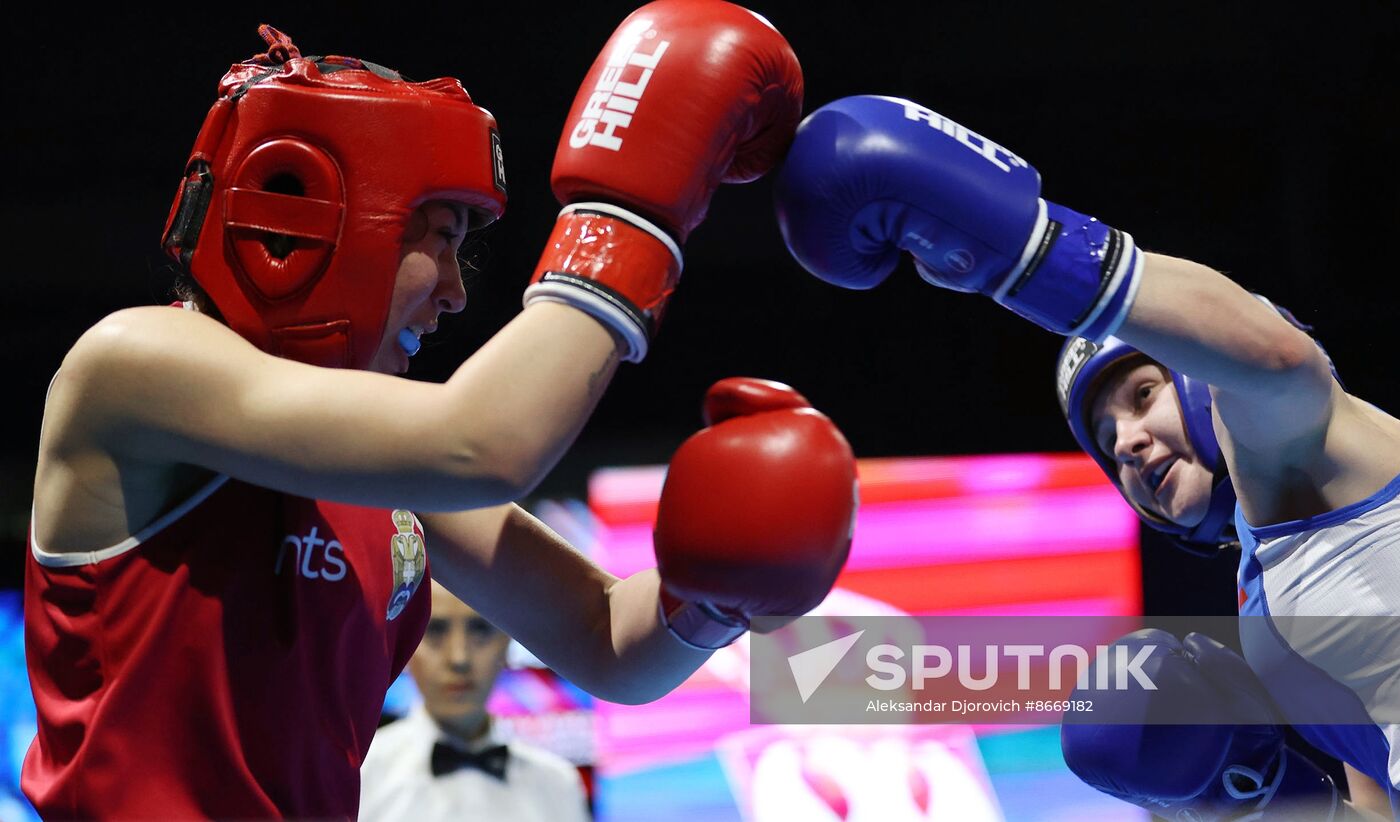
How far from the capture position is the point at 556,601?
211cm

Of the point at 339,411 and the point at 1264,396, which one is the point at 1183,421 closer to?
the point at 1264,396

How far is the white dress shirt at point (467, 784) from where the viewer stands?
4633 mm

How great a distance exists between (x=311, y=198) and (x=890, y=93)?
13.9 feet

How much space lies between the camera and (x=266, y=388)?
57.0 inches

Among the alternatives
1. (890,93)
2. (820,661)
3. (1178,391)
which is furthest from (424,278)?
(890,93)

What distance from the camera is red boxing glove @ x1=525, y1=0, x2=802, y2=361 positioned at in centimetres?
155

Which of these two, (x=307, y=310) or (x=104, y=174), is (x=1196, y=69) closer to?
(x=104, y=174)

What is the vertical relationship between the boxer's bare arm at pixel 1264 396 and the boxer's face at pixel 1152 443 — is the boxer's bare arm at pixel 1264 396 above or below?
above

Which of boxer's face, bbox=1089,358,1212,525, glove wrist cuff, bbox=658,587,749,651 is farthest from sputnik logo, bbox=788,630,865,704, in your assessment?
glove wrist cuff, bbox=658,587,749,651

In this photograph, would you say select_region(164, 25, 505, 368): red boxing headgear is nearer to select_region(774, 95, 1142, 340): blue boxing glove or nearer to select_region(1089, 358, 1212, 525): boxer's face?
select_region(774, 95, 1142, 340): blue boxing glove

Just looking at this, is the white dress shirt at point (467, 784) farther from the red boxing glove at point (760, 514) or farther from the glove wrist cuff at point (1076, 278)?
the glove wrist cuff at point (1076, 278)

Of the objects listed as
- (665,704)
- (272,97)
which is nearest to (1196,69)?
(665,704)

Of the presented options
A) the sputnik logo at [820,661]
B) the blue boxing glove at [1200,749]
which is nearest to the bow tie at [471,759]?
the sputnik logo at [820,661]

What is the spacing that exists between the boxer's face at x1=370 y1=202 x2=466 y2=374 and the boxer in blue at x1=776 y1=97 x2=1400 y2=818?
44 cm
